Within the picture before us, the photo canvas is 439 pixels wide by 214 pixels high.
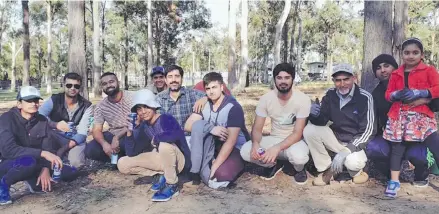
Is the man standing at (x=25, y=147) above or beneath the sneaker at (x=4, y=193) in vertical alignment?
above

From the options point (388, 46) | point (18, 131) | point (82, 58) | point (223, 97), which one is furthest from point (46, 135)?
point (388, 46)

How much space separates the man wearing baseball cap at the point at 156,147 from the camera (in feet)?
12.8

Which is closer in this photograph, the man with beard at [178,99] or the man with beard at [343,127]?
the man with beard at [343,127]

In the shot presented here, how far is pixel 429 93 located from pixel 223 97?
6.83 feet

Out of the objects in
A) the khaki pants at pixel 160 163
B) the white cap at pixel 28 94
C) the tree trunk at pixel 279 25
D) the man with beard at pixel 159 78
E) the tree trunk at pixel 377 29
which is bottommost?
the khaki pants at pixel 160 163

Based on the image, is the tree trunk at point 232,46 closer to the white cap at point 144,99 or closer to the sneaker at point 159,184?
the sneaker at point 159,184

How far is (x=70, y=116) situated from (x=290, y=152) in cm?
267

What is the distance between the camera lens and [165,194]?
3885mm

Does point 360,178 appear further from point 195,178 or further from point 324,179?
point 195,178

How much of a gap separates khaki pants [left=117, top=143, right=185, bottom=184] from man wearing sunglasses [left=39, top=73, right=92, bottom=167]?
793 millimetres

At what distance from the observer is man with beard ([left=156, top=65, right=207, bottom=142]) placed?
15.4ft

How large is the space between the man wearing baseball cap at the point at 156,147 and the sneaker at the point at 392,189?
2074 millimetres

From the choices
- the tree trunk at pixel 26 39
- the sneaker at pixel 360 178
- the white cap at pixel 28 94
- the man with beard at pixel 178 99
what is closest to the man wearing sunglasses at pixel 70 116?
the white cap at pixel 28 94

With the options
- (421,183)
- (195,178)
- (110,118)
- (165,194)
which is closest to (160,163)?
(165,194)
